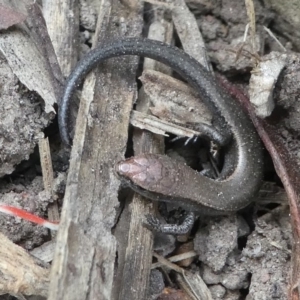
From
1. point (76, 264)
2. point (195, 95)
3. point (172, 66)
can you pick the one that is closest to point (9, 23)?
point (172, 66)

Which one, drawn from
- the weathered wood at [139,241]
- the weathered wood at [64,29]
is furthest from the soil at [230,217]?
the weathered wood at [139,241]

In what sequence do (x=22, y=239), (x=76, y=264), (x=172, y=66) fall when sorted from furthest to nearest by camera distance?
(x=172, y=66), (x=22, y=239), (x=76, y=264)

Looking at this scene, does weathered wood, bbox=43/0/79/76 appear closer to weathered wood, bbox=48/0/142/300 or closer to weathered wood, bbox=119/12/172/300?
weathered wood, bbox=48/0/142/300

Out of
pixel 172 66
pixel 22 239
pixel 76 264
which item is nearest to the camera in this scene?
pixel 76 264

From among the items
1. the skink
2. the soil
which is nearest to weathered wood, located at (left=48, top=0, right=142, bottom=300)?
the skink

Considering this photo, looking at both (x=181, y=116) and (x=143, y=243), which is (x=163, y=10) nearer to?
(x=181, y=116)

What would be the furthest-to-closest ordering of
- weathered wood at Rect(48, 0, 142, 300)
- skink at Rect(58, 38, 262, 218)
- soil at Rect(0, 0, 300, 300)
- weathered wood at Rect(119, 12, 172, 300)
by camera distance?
skink at Rect(58, 38, 262, 218) < soil at Rect(0, 0, 300, 300) < weathered wood at Rect(119, 12, 172, 300) < weathered wood at Rect(48, 0, 142, 300)
